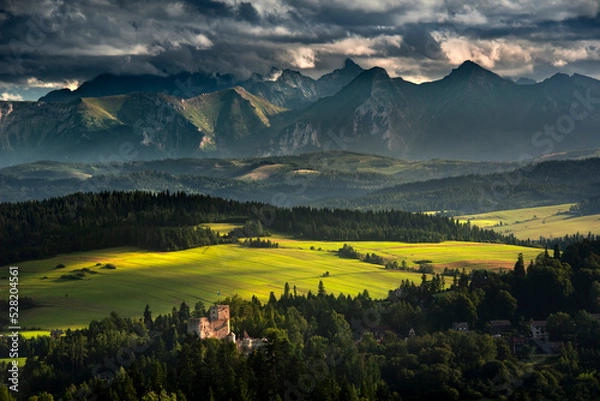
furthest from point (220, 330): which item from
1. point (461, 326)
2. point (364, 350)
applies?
point (461, 326)

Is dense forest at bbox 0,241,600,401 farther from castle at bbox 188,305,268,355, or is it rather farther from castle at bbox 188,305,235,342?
castle at bbox 188,305,235,342

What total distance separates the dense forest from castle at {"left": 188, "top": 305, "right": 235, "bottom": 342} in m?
2.46

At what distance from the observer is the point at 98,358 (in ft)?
480

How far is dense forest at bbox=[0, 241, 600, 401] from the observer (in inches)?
4697

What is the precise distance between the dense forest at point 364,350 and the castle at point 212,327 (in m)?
2.46

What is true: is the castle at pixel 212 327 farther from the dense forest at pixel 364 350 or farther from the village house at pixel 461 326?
the village house at pixel 461 326

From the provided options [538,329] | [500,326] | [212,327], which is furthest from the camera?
[500,326]

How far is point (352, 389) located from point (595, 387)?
39.2 meters

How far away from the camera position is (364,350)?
144000 mm

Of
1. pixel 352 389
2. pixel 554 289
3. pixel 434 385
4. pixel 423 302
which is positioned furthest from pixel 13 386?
pixel 554 289

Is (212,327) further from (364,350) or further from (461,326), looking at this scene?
(461,326)

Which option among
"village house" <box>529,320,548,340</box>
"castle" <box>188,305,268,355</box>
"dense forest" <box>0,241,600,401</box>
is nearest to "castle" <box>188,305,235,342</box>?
"castle" <box>188,305,268,355</box>

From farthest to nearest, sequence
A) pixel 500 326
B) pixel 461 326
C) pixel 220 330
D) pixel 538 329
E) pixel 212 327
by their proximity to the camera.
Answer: pixel 461 326 < pixel 500 326 < pixel 538 329 < pixel 212 327 < pixel 220 330

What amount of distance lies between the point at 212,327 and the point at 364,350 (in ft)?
83.1
